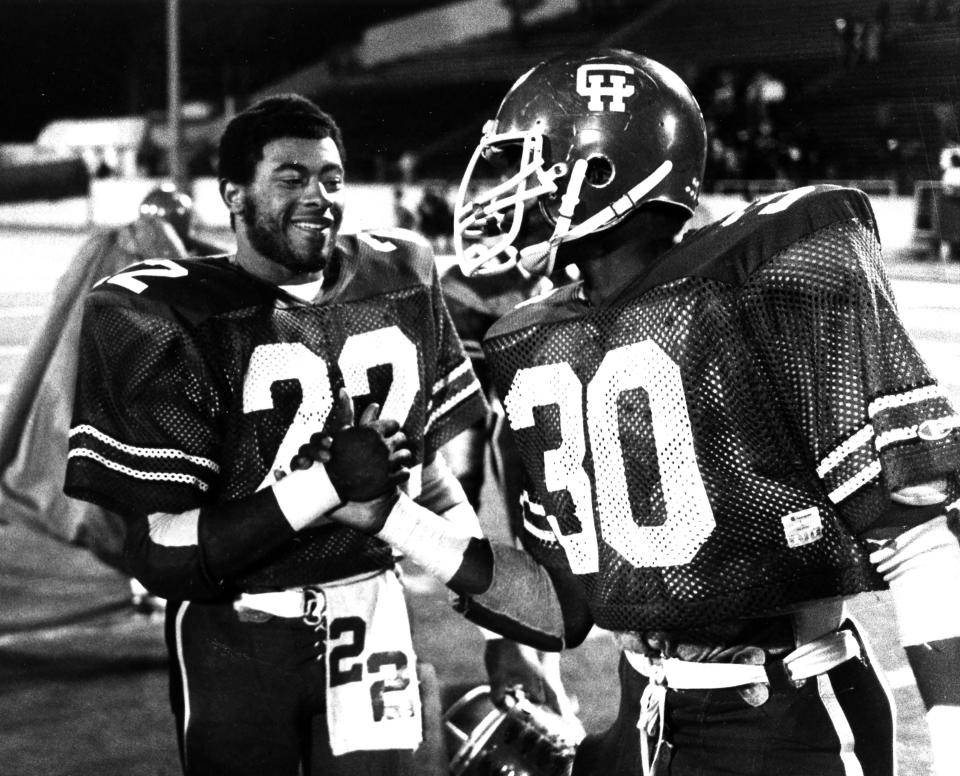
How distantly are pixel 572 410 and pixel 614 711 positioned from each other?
2.36 meters

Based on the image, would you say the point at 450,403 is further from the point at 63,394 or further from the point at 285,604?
the point at 63,394

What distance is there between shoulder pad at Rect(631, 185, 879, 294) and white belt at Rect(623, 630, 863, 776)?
52 cm

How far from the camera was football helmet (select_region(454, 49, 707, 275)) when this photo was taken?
2.01 meters

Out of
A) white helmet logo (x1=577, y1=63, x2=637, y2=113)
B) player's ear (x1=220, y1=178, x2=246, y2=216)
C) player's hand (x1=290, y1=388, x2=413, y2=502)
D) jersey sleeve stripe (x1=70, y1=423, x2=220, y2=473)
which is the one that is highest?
white helmet logo (x1=577, y1=63, x2=637, y2=113)

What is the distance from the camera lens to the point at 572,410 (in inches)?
78.5

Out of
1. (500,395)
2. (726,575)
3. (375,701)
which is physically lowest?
(375,701)

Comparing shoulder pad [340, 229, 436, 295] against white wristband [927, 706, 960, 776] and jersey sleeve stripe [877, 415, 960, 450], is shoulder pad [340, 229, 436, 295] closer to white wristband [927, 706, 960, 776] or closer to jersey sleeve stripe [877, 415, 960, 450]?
jersey sleeve stripe [877, 415, 960, 450]

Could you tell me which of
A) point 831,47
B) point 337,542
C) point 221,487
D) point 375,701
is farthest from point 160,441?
point 831,47

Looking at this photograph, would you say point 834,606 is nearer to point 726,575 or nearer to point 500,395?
point 726,575

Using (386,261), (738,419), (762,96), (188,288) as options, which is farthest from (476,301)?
(762,96)

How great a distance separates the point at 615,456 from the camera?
193cm

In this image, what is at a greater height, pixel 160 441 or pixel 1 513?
pixel 160 441

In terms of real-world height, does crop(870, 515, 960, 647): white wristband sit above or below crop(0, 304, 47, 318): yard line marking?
above

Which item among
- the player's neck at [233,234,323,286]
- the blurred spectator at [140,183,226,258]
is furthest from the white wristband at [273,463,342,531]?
the blurred spectator at [140,183,226,258]
